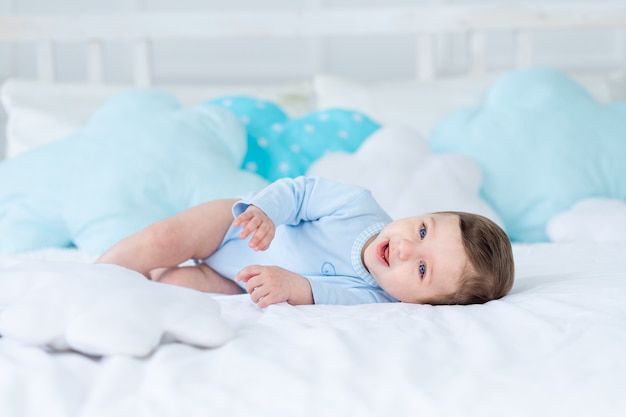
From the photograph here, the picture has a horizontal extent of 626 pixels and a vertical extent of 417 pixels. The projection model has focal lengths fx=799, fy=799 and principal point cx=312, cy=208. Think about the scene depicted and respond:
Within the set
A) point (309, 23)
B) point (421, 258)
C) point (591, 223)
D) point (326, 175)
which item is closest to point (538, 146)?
point (591, 223)

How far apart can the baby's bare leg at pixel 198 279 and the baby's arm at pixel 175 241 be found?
31 mm

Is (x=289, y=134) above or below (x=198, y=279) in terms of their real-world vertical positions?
above

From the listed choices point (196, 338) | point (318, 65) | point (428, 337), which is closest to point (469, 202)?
point (428, 337)

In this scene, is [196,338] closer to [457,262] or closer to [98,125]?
[457,262]

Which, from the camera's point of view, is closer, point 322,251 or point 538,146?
point 322,251

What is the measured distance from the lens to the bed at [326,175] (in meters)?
0.68

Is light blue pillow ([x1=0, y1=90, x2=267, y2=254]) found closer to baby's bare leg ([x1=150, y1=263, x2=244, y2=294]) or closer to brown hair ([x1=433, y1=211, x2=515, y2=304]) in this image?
baby's bare leg ([x1=150, y1=263, x2=244, y2=294])

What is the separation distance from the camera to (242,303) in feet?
3.31

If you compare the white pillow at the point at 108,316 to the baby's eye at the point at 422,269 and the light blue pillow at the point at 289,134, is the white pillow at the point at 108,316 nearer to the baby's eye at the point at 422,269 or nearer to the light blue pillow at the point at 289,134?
the baby's eye at the point at 422,269

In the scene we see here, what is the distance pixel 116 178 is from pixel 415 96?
842mm

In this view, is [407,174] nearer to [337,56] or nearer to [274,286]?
[274,286]

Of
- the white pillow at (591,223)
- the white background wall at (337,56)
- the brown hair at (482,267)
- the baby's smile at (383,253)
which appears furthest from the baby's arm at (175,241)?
the white background wall at (337,56)

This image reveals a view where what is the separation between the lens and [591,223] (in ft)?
5.24

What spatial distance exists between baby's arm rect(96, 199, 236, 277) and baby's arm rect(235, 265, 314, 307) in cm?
21
